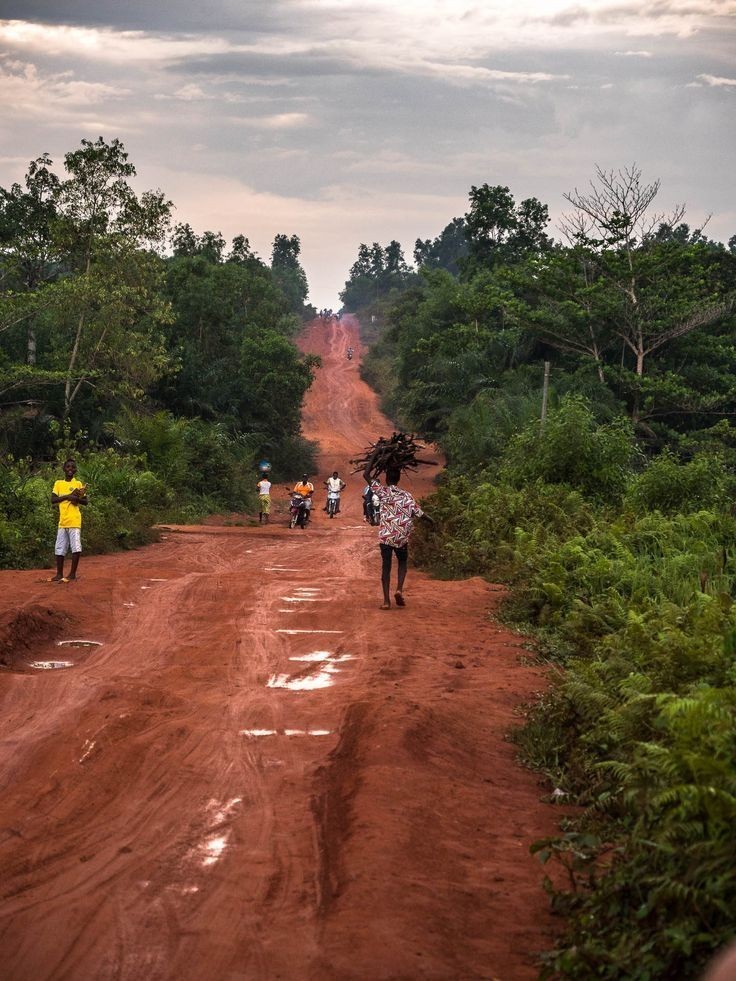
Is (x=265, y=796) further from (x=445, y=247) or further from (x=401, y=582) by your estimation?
(x=445, y=247)

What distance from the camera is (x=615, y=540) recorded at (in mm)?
13625

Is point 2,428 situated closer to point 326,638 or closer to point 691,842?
point 326,638

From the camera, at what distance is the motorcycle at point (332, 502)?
116 feet

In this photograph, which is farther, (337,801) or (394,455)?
(394,455)

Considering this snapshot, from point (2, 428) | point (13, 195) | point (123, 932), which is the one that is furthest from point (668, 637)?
point (13, 195)

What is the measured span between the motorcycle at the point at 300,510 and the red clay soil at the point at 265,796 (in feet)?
54.1

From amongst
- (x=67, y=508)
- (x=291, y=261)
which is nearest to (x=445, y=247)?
(x=291, y=261)

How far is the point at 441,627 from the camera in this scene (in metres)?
11.8

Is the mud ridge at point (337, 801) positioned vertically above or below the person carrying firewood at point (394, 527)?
Answer: below

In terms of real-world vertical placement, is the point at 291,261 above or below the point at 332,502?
above

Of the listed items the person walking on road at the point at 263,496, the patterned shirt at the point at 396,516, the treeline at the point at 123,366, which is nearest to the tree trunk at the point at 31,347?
the treeline at the point at 123,366

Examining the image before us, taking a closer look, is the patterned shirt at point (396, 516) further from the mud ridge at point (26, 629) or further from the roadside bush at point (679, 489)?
the roadside bush at point (679, 489)

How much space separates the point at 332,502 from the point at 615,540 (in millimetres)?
22386

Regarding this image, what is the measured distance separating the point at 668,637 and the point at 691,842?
3.03m
